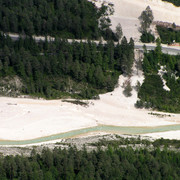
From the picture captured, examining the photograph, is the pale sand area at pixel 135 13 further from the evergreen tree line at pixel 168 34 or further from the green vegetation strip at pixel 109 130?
the green vegetation strip at pixel 109 130

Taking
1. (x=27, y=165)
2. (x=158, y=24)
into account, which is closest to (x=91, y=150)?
(x=27, y=165)

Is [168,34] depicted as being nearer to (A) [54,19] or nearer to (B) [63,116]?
(A) [54,19]

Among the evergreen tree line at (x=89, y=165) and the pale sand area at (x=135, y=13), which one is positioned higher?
the pale sand area at (x=135, y=13)

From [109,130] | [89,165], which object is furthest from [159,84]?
[89,165]

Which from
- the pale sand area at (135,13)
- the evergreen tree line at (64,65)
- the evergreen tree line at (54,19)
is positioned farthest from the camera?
the pale sand area at (135,13)

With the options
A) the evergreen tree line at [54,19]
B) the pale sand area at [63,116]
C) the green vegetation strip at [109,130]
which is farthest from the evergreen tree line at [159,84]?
the evergreen tree line at [54,19]

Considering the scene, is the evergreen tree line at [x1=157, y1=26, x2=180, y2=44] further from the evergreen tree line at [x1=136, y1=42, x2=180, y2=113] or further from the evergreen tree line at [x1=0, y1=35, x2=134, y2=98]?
the evergreen tree line at [x1=0, y1=35, x2=134, y2=98]
